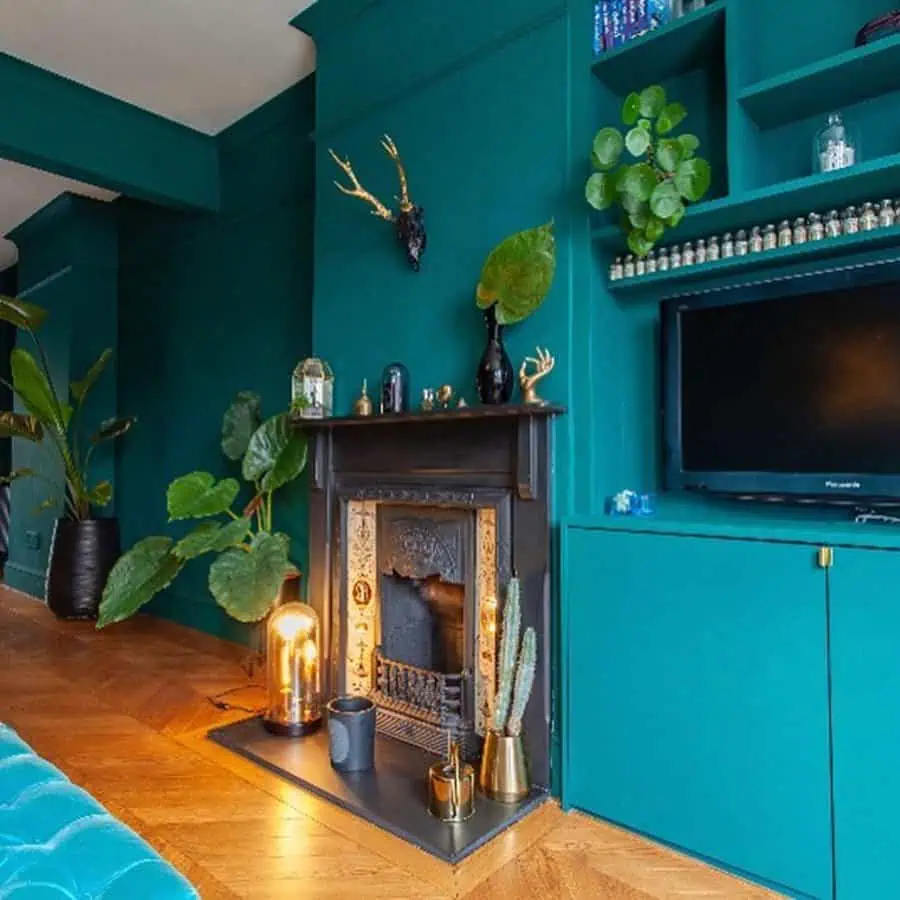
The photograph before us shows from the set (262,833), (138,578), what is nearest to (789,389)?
(262,833)

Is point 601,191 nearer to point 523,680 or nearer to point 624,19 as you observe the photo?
point 624,19

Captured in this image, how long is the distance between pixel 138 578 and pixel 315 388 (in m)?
1.17

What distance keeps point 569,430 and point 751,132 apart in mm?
1012

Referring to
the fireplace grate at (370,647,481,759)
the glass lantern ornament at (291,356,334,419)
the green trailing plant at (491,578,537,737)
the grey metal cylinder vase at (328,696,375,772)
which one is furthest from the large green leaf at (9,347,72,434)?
the green trailing plant at (491,578,537,737)

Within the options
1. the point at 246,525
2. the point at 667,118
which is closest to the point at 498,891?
the point at 246,525

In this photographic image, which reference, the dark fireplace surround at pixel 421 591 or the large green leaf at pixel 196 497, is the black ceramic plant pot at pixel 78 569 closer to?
the large green leaf at pixel 196 497

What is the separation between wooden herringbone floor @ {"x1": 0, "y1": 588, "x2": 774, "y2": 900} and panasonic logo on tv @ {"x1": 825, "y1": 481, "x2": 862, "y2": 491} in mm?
1011

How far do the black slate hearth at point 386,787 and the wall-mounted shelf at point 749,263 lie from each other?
162 centimetres

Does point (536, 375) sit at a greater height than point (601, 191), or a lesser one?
lesser

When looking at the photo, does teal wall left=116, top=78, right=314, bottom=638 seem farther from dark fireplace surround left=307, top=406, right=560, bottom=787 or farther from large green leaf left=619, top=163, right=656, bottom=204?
large green leaf left=619, top=163, right=656, bottom=204

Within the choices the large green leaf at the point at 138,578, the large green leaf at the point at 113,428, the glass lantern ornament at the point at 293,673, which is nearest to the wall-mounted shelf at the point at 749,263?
the glass lantern ornament at the point at 293,673

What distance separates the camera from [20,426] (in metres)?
4.56

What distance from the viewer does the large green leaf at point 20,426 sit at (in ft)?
14.8

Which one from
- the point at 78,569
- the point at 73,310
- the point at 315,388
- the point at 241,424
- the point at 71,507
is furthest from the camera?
the point at 73,310
